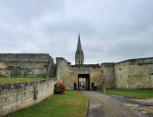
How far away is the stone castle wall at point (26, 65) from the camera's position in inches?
837

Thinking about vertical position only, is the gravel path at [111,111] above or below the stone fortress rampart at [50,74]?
below

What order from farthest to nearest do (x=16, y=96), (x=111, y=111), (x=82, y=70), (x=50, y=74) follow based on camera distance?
(x=82, y=70) → (x=50, y=74) → (x=111, y=111) → (x=16, y=96)

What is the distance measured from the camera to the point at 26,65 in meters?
23.4

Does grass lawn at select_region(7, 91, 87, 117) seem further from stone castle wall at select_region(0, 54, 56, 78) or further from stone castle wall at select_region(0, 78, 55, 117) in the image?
stone castle wall at select_region(0, 54, 56, 78)

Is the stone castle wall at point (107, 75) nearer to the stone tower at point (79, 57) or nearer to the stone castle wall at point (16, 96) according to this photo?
the stone castle wall at point (16, 96)

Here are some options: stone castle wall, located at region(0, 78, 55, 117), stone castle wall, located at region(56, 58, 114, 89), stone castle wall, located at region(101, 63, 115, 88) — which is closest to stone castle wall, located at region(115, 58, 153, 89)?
stone castle wall, located at region(101, 63, 115, 88)

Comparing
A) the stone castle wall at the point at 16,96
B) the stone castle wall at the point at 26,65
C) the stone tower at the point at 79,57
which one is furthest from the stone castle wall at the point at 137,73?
the stone tower at the point at 79,57

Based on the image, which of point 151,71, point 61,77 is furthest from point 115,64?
point 61,77

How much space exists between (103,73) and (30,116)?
23.8 meters

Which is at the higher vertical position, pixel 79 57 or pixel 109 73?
pixel 79 57

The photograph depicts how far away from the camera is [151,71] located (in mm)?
21438

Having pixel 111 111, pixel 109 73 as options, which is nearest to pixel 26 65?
pixel 109 73

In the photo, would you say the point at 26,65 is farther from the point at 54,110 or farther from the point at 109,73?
the point at 54,110

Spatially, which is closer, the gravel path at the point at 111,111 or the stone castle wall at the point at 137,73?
the gravel path at the point at 111,111
